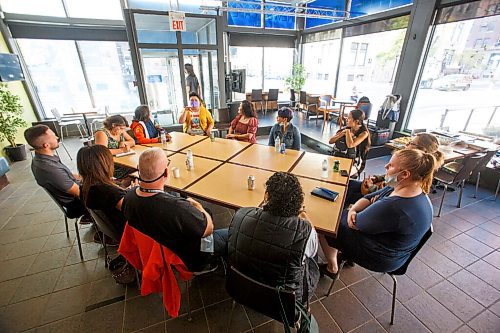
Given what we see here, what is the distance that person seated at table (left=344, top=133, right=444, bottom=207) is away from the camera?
2205 millimetres

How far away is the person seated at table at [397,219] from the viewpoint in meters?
1.44

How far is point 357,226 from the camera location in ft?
5.42

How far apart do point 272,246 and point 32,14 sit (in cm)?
794

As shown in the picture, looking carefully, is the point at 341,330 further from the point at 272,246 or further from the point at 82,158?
the point at 82,158

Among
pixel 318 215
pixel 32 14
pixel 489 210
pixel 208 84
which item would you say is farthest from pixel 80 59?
pixel 489 210

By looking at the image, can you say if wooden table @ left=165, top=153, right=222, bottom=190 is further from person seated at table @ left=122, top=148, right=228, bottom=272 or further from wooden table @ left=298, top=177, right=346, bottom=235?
wooden table @ left=298, top=177, right=346, bottom=235

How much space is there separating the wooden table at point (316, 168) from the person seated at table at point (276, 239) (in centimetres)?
107

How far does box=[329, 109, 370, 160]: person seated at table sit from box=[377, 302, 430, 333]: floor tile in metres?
1.93

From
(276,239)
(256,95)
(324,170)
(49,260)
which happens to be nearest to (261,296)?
(276,239)

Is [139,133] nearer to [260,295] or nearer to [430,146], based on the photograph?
[260,295]

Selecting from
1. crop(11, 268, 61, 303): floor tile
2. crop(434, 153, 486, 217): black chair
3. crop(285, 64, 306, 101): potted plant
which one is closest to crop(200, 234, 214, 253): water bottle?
crop(11, 268, 61, 303): floor tile

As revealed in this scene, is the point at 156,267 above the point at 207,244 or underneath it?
underneath

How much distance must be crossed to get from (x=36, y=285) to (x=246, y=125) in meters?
3.05

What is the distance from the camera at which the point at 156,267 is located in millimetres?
1494
